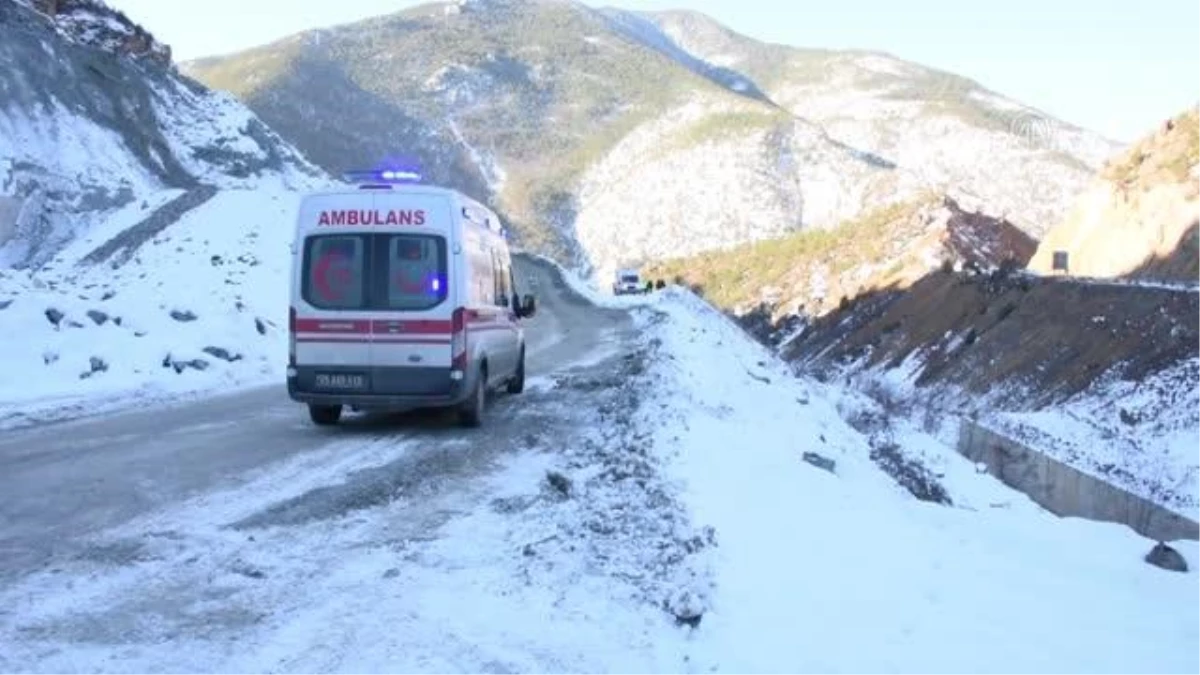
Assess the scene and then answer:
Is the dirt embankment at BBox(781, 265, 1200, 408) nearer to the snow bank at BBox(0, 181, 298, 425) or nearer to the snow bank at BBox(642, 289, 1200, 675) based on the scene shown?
the snow bank at BBox(642, 289, 1200, 675)

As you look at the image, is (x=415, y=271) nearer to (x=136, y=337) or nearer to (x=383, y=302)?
(x=383, y=302)

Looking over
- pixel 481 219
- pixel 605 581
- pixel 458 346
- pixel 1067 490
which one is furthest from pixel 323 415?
pixel 1067 490

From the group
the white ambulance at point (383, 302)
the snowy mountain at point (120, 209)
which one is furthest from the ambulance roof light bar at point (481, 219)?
the snowy mountain at point (120, 209)

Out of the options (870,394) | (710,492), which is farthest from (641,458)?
(870,394)

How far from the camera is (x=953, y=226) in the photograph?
59000 mm

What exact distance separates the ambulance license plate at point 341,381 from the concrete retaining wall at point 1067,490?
10.0 meters

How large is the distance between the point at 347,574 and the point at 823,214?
14907 centimetres

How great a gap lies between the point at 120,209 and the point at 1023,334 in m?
33.3

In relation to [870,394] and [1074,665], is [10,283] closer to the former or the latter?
[1074,665]

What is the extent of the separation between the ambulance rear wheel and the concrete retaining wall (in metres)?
10.3

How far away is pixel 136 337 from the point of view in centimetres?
1706

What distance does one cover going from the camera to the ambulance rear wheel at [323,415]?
12492 millimetres

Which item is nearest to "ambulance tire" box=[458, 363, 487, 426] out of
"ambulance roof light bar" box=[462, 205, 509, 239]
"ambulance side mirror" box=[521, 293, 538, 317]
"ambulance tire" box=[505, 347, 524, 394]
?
"ambulance roof light bar" box=[462, 205, 509, 239]

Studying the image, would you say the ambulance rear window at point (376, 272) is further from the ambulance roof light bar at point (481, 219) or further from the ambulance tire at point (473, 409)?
the ambulance tire at point (473, 409)
